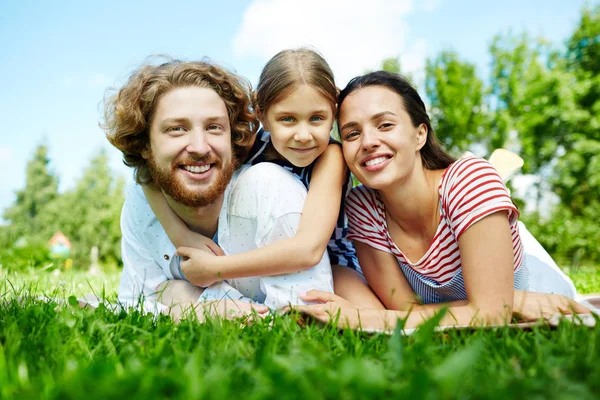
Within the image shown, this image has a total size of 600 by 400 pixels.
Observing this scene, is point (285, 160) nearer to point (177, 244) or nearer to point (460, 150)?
point (177, 244)

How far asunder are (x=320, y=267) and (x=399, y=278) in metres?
0.64

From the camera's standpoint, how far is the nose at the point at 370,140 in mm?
3096

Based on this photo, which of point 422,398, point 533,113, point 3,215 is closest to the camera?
point 422,398

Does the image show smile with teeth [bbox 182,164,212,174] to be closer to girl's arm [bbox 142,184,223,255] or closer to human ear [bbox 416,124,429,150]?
girl's arm [bbox 142,184,223,255]

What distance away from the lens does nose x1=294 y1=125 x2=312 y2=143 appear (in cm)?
323

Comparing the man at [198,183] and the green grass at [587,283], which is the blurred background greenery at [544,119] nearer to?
the green grass at [587,283]

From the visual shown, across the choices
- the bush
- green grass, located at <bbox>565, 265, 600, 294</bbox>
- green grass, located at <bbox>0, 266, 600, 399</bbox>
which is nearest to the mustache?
green grass, located at <bbox>0, 266, 600, 399</bbox>

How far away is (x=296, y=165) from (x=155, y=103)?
3.54 ft

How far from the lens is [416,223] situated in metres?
3.32

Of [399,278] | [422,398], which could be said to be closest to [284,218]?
[399,278]

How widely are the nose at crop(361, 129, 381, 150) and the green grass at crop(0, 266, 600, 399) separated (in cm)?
117

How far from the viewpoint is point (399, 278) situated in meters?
3.43

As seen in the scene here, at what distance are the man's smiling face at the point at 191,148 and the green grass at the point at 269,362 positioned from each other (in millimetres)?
1099

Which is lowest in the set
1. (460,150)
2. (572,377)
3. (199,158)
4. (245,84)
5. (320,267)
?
(572,377)
